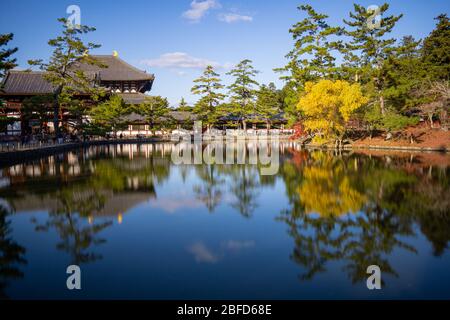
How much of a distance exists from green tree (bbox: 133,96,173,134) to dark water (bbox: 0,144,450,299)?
31.5m

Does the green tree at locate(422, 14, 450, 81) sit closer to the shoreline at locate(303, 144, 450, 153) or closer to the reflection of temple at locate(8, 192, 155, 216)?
the shoreline at locate(303, 144, 450, 153)

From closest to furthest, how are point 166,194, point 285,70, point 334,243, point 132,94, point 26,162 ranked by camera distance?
point 334,243, point 166,194, point 26,162, point 285,70, point 132,94

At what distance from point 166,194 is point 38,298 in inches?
301

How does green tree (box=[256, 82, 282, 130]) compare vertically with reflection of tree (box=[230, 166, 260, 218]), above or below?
above

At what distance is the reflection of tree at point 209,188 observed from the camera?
469 inches

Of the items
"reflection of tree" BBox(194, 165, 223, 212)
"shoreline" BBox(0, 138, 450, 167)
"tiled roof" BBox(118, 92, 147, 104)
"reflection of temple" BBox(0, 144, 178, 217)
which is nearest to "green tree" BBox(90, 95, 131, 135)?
"shoreline" BBox(0, 138, 450, 167)

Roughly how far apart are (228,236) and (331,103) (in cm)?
2332

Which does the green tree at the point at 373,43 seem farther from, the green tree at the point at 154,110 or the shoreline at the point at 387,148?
the green tree at the point at 154,110

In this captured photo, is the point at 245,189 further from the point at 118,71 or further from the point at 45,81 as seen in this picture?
the point at 118,71

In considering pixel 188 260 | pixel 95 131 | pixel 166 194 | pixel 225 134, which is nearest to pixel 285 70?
pixel 225 134

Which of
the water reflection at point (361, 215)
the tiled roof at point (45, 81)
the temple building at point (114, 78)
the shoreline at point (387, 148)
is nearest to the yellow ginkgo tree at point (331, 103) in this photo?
the shoreline at point (387, 148)

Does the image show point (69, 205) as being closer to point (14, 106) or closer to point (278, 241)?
point (278, 241)

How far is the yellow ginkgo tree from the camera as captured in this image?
91.6ft

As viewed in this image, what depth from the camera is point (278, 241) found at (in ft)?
25.5
